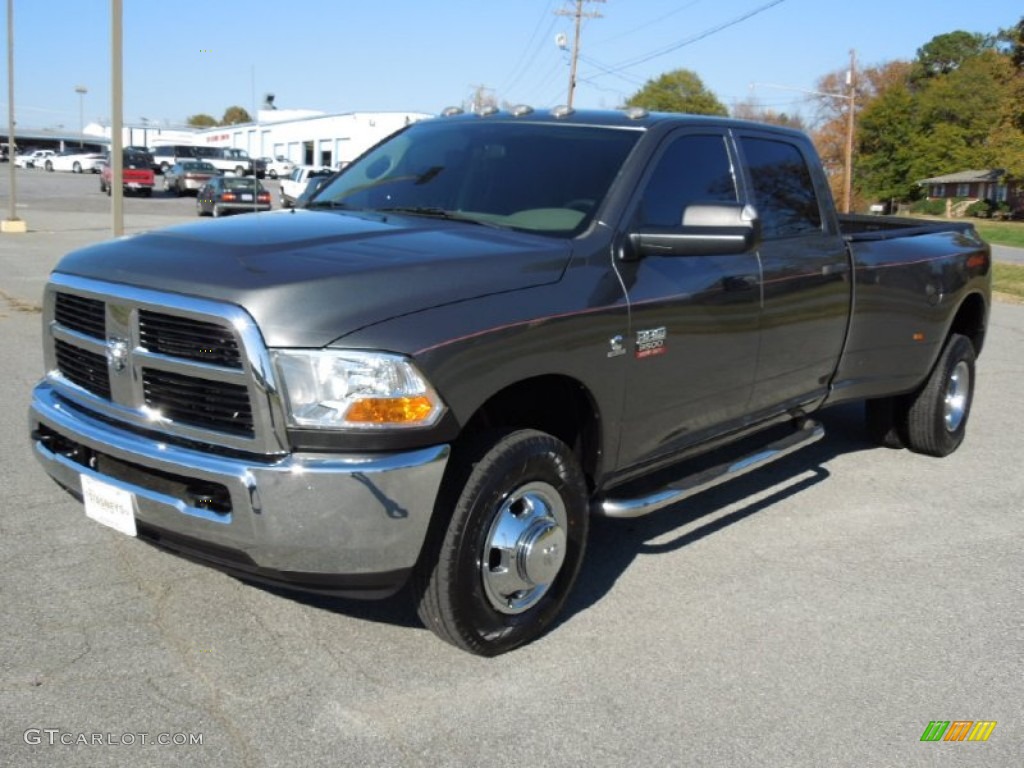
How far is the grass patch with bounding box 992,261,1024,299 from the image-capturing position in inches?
723

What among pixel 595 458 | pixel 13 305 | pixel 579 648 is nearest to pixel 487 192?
pixel 595 458

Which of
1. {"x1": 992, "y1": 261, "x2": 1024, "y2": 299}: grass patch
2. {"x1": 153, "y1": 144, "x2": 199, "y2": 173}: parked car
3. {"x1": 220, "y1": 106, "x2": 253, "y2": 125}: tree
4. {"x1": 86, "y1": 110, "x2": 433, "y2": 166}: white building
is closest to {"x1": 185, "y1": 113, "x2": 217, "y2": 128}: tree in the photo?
{"x1": 220, "y1": 106, "x2": 253, "y2": 125}: tree

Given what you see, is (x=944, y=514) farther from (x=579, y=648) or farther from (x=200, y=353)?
(x=200, y=353)

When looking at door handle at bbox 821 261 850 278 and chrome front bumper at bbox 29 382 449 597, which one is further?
door handle at bbox 821 261 850 278

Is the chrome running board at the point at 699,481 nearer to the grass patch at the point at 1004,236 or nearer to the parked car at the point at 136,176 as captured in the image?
the grass patch at the point at 1004,236

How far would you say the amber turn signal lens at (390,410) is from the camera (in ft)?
9.86

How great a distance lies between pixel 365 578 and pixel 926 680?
6.75 feet

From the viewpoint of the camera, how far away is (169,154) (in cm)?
6288

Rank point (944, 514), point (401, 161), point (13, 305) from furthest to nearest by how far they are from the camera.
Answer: point (13, 305) < point (944, 514) < point (401, 161)

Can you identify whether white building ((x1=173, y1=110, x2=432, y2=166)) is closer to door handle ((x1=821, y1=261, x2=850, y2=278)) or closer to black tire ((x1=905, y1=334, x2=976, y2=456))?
black tire ((x1=905, y1=334, x2=976, y2=456))

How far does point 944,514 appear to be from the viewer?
18.1 feet

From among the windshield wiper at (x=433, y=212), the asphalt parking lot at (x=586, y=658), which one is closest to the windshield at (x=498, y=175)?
the windshield wiper at (x=433, y=212)

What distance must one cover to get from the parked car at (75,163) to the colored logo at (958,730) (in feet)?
237

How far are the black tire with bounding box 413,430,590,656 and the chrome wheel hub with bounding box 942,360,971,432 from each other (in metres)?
3.92
